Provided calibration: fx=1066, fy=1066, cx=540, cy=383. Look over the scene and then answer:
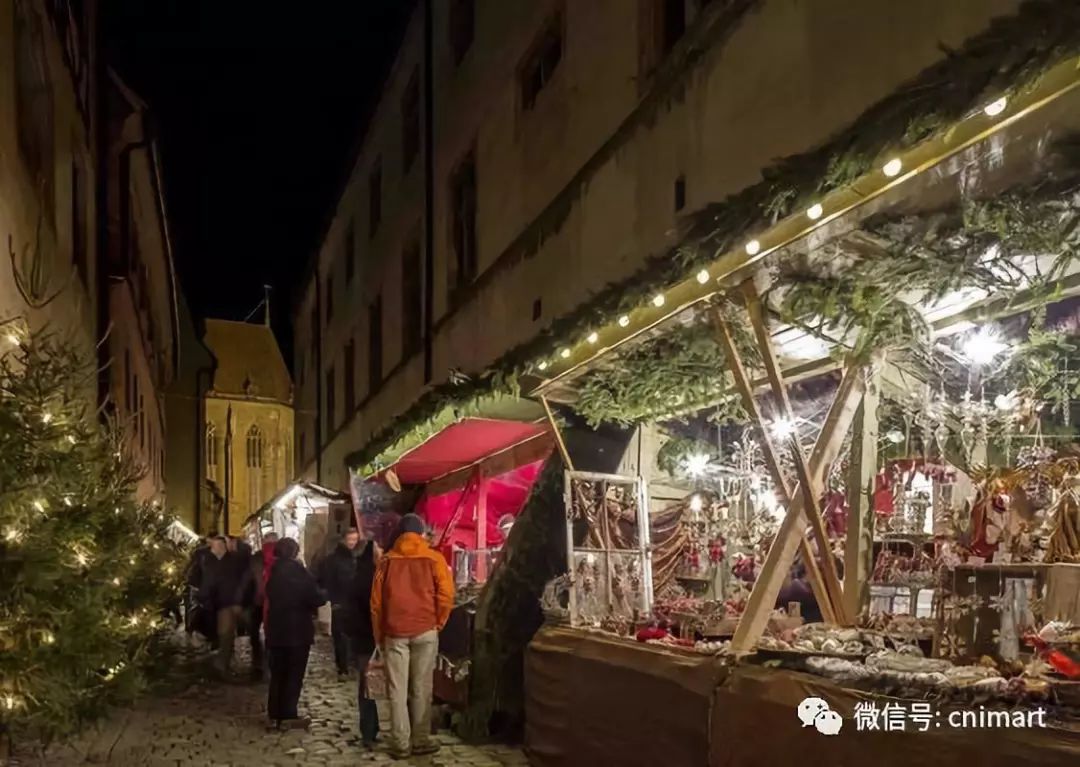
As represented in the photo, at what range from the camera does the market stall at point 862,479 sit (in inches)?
186

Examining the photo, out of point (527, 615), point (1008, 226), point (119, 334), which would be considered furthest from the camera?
point (119, 334)

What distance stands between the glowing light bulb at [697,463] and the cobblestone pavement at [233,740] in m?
3.15

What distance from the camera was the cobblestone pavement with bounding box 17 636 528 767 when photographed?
880 centimetres

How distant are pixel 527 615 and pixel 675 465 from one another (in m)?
2.13

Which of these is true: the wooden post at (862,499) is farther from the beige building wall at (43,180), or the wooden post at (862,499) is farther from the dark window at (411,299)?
the dark window at (411,299)

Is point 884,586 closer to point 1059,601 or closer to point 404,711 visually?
point 1059,601

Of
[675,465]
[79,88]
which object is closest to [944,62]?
[675,465]

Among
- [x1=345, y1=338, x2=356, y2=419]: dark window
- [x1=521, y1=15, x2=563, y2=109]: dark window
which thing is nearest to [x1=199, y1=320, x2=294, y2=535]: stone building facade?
[x1=345, y1=338, x2=356, y2=419]: dark window

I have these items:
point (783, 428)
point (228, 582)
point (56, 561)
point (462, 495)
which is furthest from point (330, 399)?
point (783, 428)

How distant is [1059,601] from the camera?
528cm

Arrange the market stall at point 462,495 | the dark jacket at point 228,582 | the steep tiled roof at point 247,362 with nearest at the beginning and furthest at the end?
the market stall at point 462,495, the dark jacket at point 228,582, the steep tiled roof at point 247,362

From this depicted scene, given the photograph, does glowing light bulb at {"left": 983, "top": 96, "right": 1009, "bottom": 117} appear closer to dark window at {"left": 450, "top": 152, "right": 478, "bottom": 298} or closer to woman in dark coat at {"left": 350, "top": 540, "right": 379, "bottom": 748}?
woman in dark coat at {"left": 350, "top": 540, "right": 379, "bottom": 748}

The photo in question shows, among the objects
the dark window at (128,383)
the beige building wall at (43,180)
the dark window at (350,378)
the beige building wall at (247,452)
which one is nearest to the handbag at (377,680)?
the beige building wall at (43,180)

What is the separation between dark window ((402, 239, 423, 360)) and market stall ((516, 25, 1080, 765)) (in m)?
9.46
